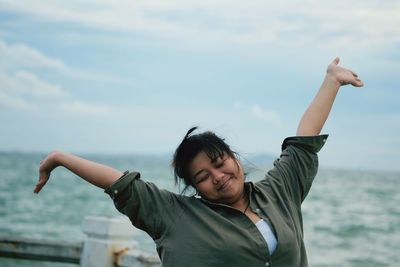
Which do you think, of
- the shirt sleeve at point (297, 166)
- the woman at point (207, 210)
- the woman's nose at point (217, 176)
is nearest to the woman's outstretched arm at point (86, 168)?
the woman at point (207, 210)

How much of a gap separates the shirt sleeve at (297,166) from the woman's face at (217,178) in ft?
0.89

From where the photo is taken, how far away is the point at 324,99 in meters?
3.18

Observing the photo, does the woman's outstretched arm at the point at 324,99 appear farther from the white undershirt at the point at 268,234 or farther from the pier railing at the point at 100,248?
the pier railing at the point at 100,248

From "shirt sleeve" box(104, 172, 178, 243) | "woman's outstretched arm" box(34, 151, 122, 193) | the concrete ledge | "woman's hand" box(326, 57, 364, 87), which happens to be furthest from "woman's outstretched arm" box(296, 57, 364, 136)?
the concrete ledge

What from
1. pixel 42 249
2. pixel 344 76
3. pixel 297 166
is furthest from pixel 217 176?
pixel 42 249

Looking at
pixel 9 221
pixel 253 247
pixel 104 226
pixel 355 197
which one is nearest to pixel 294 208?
pixel 253 247

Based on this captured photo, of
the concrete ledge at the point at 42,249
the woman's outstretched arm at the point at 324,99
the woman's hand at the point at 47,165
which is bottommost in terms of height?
the concrete ledge at the point at 42,249

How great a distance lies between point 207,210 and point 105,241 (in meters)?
1.85

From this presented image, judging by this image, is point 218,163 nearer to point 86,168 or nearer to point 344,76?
point 86,168

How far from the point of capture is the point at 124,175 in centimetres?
274

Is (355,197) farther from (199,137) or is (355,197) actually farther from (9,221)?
(199,137)

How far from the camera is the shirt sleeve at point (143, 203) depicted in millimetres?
2719

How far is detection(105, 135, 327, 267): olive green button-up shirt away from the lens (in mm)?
2662

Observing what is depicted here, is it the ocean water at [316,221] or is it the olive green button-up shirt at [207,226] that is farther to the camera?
the ocean water at [316,221]
